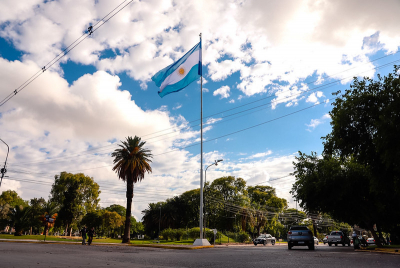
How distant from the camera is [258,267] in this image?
7402mm

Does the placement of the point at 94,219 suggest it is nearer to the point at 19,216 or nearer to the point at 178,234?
the point at 178,234

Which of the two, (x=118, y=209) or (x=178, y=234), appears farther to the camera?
(x=118, y=209)

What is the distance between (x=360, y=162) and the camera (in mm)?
18906

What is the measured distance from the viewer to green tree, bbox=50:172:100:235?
217ft

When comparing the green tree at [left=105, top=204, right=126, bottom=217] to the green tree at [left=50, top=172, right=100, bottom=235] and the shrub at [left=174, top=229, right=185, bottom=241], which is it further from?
the shrub at [left=174, top=229, right=185, bottom=241]

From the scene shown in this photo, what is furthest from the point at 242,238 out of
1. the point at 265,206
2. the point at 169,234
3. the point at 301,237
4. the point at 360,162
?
the point at 360,162

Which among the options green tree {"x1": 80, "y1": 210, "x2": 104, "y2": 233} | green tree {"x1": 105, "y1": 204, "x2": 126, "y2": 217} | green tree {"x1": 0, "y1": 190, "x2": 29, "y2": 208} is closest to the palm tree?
green tree {"x1": 80, "y1": 210, "x2": 104, "y2": 233}

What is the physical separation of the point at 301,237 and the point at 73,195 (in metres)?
58.1

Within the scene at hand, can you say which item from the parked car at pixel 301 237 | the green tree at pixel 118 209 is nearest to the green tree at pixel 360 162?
the parked car at pixel 301 237

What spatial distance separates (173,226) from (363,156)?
202 feet

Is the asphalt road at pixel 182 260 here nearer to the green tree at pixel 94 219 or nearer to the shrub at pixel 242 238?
the shrub at pixel 242 238

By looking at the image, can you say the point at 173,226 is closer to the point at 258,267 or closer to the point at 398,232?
the point at 398,232

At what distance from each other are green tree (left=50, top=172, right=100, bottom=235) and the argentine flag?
52102 millimetres

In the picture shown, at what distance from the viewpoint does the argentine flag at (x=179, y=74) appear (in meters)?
24.1
